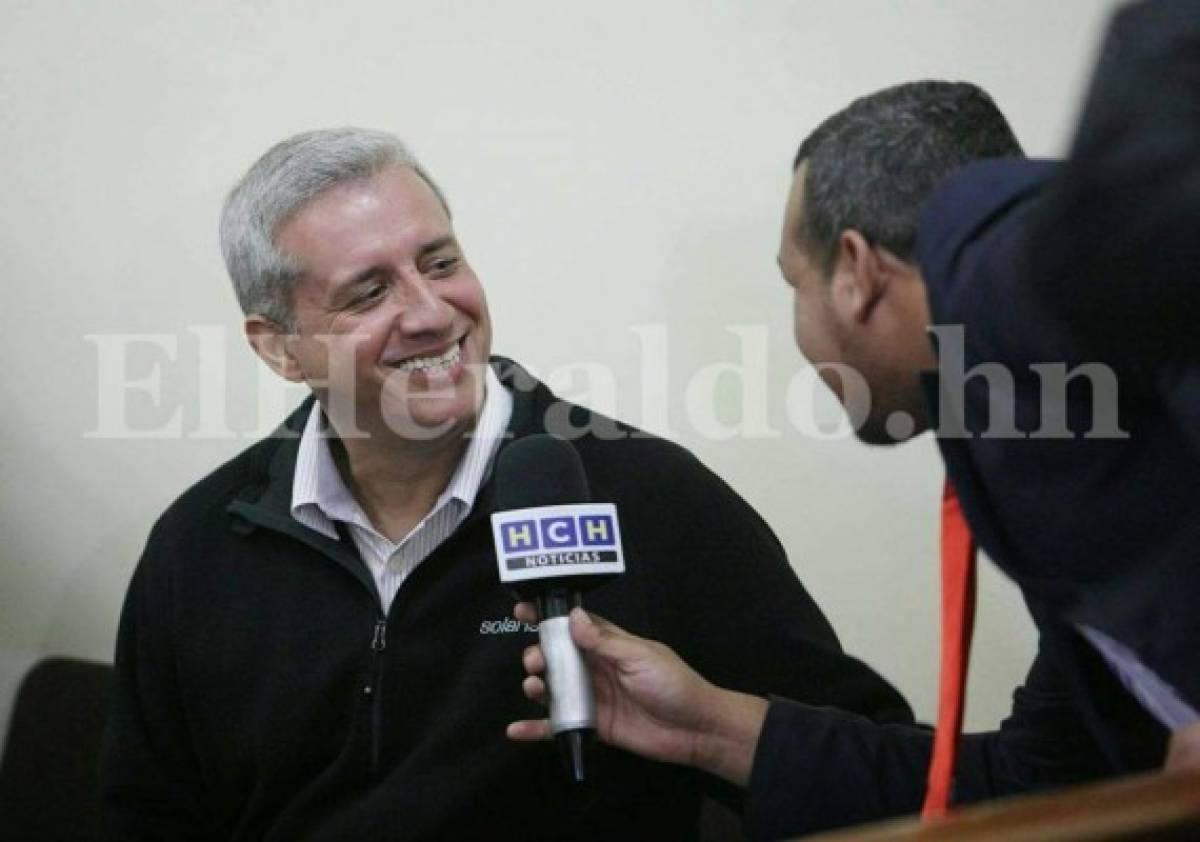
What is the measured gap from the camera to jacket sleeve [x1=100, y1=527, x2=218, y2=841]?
82.0 inches

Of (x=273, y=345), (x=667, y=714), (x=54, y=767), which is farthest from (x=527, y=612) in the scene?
(x=54, y=767)

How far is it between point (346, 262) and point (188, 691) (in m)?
0.56

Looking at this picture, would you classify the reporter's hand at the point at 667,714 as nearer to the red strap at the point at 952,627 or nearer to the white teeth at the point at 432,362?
the red strap at the point at 952,627

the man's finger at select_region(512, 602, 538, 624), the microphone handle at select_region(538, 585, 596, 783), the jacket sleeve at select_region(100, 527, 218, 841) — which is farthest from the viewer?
the jacket sleeve at select_region(100, 527, 218, 841)

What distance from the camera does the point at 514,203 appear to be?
7.92 feet

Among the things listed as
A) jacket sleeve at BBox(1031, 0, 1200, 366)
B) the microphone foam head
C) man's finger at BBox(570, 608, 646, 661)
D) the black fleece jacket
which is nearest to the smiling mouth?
the black fleece jacket

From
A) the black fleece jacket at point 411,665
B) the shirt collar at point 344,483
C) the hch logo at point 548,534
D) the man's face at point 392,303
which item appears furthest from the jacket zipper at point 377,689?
the hch logo at point 548,534

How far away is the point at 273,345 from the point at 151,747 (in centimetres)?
52

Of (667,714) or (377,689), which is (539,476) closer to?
(667,714)

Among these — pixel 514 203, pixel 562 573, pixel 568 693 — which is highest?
pixel 514 203

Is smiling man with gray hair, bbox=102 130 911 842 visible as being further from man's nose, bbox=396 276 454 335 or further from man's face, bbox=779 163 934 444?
man's face, bbox=779 163 934 444

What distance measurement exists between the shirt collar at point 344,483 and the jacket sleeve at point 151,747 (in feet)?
0.72

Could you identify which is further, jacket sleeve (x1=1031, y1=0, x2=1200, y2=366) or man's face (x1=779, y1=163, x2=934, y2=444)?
man's face (x1=779, y1=163, x2=934, y2=444)

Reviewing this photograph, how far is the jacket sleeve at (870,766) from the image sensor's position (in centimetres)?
164
